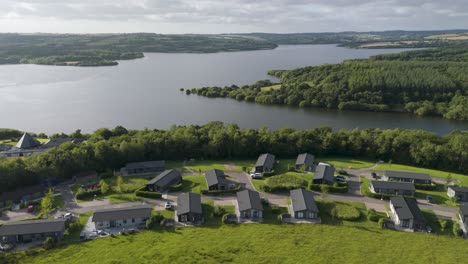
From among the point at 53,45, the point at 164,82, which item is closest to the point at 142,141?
the point at 164,82

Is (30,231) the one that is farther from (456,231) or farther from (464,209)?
(464,209)

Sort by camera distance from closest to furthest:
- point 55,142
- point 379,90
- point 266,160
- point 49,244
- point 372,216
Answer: point 49,244 → point 372,216 → point 266,160 → point 55,142 → point 379,90

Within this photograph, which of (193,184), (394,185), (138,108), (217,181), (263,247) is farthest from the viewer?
(138,108)

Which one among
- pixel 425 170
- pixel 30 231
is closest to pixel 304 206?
pixel 425 170

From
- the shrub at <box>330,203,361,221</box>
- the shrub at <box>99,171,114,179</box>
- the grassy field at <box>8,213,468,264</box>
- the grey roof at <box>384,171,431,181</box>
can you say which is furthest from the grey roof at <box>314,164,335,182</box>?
the shrub at <box>99,171,114,179</box>

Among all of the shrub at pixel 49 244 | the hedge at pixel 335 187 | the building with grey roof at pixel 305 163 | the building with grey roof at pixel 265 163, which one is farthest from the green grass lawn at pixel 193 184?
the shrub at pixel 49 244

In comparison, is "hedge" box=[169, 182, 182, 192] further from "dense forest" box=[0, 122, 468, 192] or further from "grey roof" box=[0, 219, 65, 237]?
"grey roof" box=[0, 219, 65, 237]

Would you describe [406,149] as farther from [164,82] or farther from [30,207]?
[164,82]
